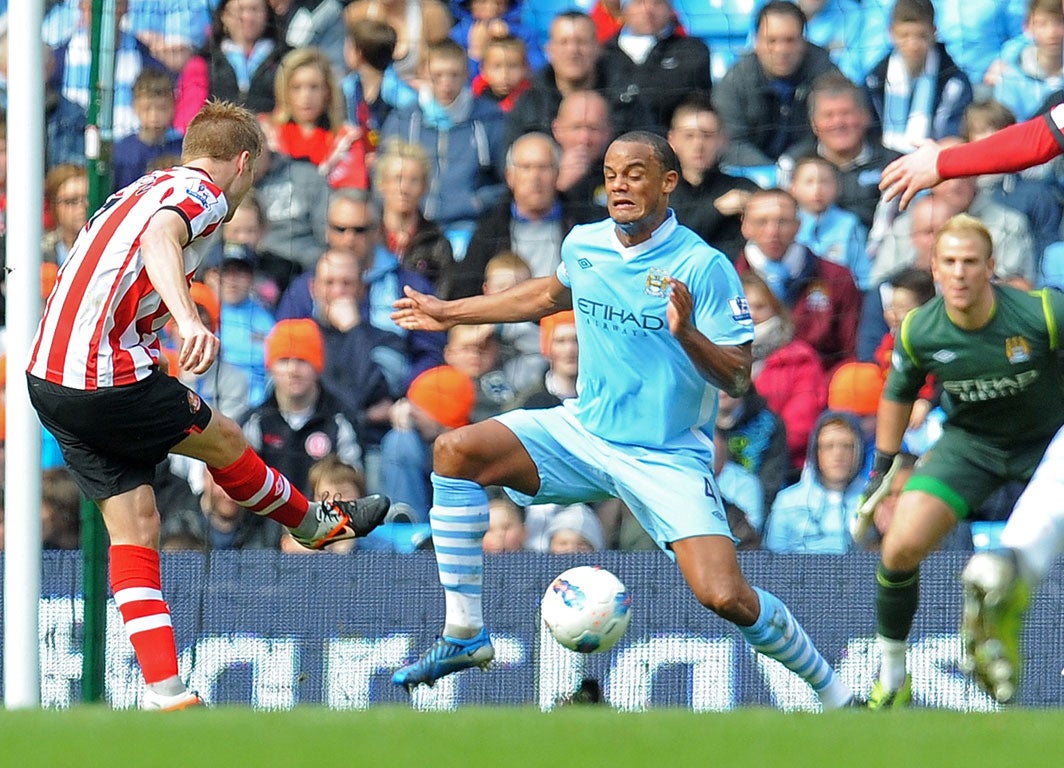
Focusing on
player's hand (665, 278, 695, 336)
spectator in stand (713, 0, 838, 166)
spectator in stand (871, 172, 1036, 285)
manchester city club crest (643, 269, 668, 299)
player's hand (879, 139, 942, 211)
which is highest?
spectator in stand (713, 0, 838, 166)

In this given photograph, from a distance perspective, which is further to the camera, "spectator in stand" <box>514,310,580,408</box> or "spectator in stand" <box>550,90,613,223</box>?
"spectator in stand" <box>550,90,613,223</box>

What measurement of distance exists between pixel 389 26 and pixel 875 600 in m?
3.60

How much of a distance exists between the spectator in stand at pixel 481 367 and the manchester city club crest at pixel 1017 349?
7.61 feet

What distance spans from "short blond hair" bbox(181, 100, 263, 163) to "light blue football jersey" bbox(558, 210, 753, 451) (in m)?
1.34

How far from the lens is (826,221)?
25.1 feet

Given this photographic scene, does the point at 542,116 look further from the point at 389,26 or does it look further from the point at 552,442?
the point at 552,442

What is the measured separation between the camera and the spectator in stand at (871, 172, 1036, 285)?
293 inches

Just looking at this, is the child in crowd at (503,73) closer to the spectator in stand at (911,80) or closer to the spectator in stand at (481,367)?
the spectator in stand at (481,367)

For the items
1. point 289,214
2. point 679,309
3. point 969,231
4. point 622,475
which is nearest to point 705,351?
point 679,309

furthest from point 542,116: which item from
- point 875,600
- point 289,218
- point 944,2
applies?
point 875,600

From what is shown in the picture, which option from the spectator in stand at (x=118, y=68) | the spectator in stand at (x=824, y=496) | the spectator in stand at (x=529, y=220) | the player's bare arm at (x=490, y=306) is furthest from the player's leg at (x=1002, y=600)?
the spectator in stand at (x=118, y=68)

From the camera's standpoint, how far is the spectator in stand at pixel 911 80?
25.5 feet

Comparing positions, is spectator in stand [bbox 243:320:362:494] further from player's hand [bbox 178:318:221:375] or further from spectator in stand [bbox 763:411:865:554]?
player's hand [bbox 178:318:221:375]

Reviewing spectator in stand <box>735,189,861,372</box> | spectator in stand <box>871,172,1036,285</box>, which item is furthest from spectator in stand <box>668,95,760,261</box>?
spectator in stand <box>871,172,1036,285</box>
